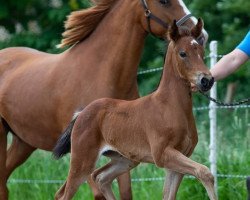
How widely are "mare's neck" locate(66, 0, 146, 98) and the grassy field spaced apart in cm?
158

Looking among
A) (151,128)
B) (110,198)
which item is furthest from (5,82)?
(151,128)

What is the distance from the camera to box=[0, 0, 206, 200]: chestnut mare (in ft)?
24.8

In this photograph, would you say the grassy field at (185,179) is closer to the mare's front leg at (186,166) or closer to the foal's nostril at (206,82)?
the mare's front leg at (186,166)

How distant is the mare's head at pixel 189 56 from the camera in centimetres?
626

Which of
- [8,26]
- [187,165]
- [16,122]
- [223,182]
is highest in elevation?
[187,165]

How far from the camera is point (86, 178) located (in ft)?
22.9

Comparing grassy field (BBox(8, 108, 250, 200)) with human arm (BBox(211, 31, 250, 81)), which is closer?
human arm (BBox(211, 31, 250, 81))

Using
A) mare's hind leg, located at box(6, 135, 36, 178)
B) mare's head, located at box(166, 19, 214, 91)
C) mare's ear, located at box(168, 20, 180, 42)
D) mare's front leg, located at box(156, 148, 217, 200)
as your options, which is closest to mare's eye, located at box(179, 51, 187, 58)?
mare's head, located at box(166, 19, 214, 91)

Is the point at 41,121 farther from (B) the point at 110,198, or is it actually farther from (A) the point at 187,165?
(A) the point at 187,165

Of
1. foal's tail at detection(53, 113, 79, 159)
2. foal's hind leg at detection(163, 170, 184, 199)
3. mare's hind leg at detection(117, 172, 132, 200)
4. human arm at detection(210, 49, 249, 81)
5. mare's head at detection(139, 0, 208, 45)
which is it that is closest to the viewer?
foal's hind leg at detection(163, 170, 184, 199)

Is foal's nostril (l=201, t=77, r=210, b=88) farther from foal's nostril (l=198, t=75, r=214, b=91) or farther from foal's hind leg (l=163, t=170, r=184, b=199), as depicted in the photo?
foal's hind leg (l=163, t=170, r=184, b=199)

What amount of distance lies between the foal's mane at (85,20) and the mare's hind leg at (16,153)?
1.52m

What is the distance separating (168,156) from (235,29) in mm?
6328

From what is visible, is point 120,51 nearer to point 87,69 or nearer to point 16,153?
point 87,69
